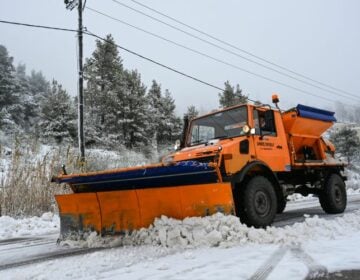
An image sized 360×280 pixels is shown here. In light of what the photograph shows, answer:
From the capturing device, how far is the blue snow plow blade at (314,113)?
8828 mm

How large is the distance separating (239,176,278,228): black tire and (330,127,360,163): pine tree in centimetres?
3139

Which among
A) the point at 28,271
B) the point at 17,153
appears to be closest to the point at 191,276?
the point at 28,271

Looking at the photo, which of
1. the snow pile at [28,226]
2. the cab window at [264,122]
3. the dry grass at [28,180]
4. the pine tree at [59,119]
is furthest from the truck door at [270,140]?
the pine tree at [59,119]

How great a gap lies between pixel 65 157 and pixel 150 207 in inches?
240

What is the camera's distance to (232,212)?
5926mm

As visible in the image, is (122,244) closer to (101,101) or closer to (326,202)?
(326,202)

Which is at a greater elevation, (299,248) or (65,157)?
(65,157)

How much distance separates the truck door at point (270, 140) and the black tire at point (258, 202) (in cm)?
63

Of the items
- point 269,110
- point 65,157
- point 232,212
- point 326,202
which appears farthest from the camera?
point 65,157

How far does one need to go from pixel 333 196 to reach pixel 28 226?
21.8ft

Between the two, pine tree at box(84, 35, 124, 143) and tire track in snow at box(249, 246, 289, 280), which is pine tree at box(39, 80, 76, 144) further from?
tire track in snow at box(249, 246, 289, 280)

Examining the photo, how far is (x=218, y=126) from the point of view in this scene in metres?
8.02

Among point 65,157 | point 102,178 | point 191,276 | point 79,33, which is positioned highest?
point 79,33

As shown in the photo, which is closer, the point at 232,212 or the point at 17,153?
the point at 232,212
